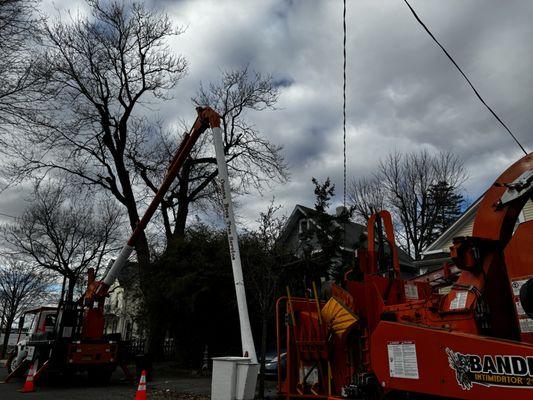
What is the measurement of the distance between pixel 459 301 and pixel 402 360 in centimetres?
87

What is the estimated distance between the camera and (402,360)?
4.65 m

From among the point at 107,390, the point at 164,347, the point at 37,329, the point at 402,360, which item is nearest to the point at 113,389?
the point at 107,390

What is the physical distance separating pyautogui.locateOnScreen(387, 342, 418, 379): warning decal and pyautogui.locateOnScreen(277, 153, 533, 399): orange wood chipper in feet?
0.03

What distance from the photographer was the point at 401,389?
467 cm

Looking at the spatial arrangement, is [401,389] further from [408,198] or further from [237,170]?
[408,198]

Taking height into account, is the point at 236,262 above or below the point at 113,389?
above

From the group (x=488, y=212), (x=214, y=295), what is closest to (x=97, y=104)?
(x=214, y=295)

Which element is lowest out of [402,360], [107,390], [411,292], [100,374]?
[107,390]

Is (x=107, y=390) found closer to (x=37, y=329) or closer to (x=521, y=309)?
(x=37, y=329)

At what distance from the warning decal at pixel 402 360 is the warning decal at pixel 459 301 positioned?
633 mm

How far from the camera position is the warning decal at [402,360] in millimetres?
4523

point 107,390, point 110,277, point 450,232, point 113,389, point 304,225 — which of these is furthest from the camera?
point 304,225

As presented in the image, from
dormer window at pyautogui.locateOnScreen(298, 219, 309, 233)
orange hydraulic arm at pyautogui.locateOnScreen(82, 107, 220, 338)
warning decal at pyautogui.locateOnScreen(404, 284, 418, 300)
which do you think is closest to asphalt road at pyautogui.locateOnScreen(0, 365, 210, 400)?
orange hydraulic arm at pyautogui.locateOnScreen(82, 107, 220, 338)

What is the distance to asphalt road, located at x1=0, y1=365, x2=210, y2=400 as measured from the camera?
1059 centimetres
